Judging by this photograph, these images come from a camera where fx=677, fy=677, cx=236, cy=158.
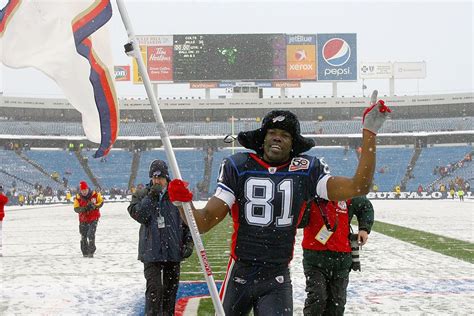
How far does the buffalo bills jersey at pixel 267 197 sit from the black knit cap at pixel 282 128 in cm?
10

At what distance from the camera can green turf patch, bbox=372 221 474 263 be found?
12252 millimetres

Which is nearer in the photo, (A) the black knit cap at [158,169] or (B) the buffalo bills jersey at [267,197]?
(B) the buffalo bills jersey at [267,197]

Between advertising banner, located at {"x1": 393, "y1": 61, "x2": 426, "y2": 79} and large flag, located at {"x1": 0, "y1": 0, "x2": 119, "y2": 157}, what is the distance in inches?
2371

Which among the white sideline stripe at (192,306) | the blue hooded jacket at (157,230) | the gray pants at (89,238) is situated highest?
the blue hooded jacket at (157,230)

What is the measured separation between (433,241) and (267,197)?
11.6 meters

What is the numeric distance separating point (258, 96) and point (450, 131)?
16.8m

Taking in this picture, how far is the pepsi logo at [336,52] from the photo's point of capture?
5584cm

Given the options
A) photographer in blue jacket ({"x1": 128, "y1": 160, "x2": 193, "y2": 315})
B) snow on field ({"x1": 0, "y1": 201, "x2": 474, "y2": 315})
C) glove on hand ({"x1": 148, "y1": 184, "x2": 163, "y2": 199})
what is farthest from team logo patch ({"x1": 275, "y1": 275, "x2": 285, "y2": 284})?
snow on field ({"x1": 0, "y1": 201, "x2": 474, "y2": 315})

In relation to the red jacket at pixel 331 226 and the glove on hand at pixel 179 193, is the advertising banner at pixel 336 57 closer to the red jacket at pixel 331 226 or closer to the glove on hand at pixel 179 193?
the red jacket at pixel 331 226

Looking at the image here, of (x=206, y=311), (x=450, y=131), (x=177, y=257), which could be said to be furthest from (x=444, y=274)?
(x=450, y=131)

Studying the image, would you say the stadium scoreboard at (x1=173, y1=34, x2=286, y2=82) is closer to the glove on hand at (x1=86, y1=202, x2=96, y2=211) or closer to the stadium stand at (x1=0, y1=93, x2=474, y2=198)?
the stadium stand at (x1=0, y1=93, x2=474, y2=198)

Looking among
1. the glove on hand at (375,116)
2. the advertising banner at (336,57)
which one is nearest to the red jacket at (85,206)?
the glove on hand at (375,116)

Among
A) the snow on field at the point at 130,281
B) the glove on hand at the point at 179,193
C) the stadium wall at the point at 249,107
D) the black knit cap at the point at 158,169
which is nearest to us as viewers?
the glove on hand at the point at 179,193

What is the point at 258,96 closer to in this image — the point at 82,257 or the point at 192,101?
the point at 192,101
